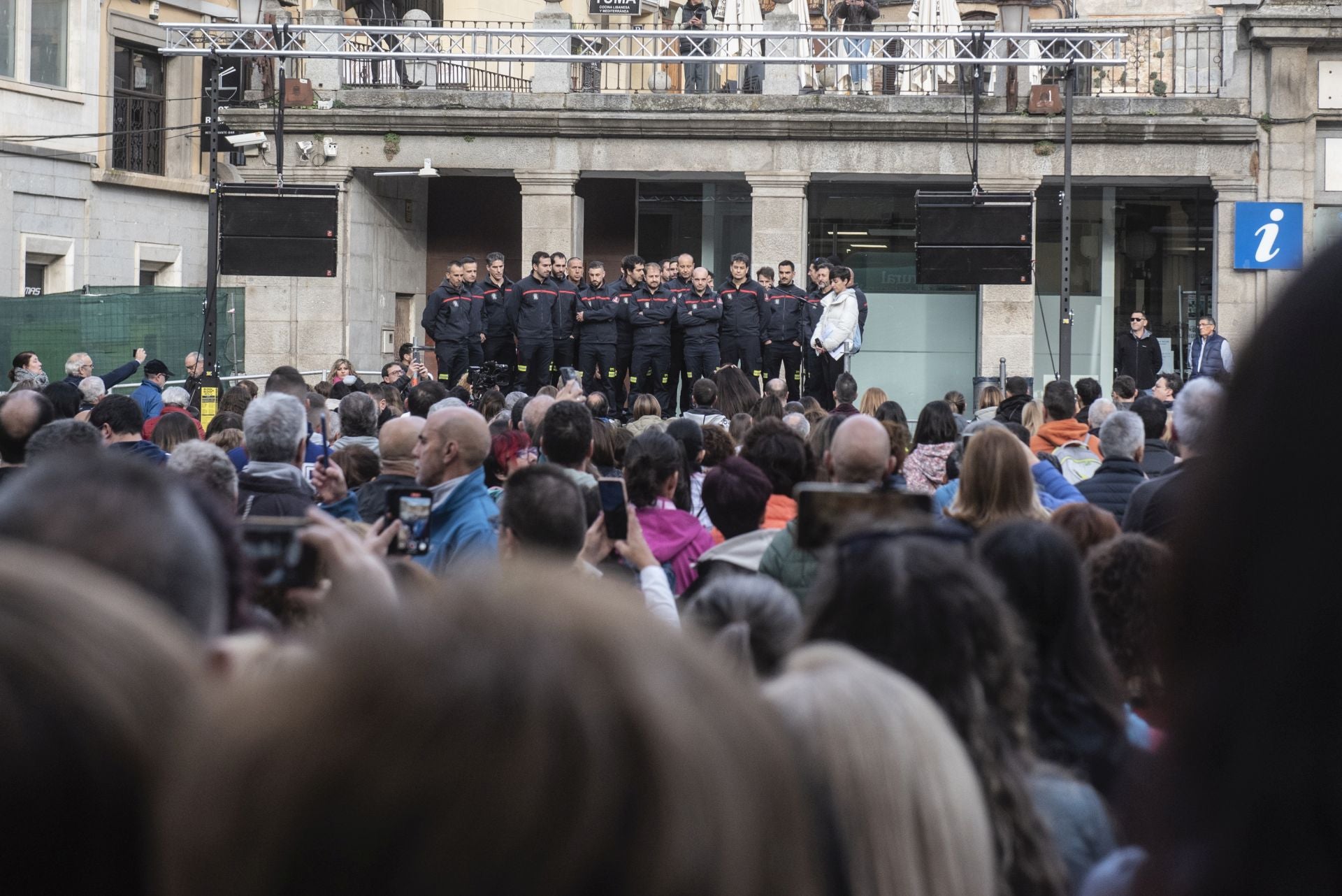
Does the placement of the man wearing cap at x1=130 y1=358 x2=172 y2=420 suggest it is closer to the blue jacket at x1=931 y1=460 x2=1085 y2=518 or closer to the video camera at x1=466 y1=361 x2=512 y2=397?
the video camera at x1=466 y1=361 x2=512 y2=397

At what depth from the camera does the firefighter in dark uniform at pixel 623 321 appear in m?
22.1

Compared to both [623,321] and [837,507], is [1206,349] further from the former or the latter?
[837,507]

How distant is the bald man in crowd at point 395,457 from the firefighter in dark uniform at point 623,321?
594 inches

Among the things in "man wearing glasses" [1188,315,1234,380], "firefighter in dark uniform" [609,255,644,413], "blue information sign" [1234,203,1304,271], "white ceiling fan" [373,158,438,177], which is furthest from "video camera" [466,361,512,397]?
"blue information sign" [1234,203,1304,271]

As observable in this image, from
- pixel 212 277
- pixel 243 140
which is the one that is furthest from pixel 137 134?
pixel 212 277

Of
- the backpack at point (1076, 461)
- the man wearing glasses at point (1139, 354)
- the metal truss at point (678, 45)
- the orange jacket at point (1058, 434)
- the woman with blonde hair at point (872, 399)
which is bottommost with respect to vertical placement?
the backpack at point (1076, 461)

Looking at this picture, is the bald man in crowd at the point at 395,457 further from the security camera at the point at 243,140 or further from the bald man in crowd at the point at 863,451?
the security camera at the point at 243,140

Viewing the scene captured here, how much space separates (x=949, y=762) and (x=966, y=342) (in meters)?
26.0

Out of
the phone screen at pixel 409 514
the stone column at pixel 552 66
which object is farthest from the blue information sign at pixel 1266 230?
the phone screen at pixel 409 514

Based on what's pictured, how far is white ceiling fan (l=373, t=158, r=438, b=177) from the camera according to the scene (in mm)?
25391

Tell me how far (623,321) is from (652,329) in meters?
0.46

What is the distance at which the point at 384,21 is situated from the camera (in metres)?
29.9

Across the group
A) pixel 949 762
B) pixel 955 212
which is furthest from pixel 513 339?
pixel 949 762

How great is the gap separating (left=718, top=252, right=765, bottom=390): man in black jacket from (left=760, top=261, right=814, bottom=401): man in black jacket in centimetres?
11
